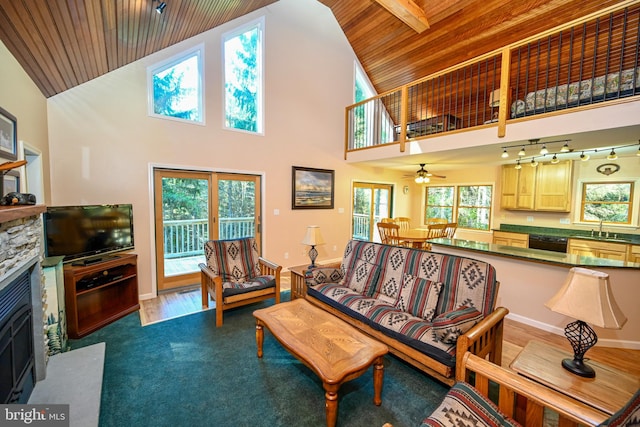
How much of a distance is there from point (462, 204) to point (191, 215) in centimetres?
597

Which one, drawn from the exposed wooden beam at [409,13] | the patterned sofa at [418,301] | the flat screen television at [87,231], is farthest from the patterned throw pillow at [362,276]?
the exposed wooden beam at [409,13]

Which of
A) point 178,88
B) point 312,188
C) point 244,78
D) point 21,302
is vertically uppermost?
point 244,78

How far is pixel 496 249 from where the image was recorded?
322cm

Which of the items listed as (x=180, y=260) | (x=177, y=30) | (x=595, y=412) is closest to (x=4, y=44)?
(x=177, y=30)

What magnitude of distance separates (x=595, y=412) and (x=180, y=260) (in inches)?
177

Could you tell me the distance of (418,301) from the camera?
7.82 feet

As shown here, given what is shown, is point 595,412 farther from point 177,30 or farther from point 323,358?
point 177,30

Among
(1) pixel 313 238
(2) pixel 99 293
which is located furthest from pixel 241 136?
(2) pixel 99 293

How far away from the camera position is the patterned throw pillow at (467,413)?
1.18m

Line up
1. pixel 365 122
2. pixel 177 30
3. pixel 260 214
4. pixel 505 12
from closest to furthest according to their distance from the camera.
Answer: pixel 177 30 → pixel 505 12 → pixel 260 214 → pixel 365 122

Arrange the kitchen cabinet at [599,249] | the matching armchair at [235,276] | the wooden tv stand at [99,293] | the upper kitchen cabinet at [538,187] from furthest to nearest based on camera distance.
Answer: the upper kitchen cabinet at [538,187] < the kitchen cabinet at [599,249] < the matching armchair at [235,276] < the wooden tv stand at [99,293]

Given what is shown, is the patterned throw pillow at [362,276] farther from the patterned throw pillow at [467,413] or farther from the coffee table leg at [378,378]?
the patterned throw pillow at [467,413]

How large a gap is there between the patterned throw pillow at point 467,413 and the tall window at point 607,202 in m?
5.32

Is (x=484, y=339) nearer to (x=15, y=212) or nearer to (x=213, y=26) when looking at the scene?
(x=15, y=212)
